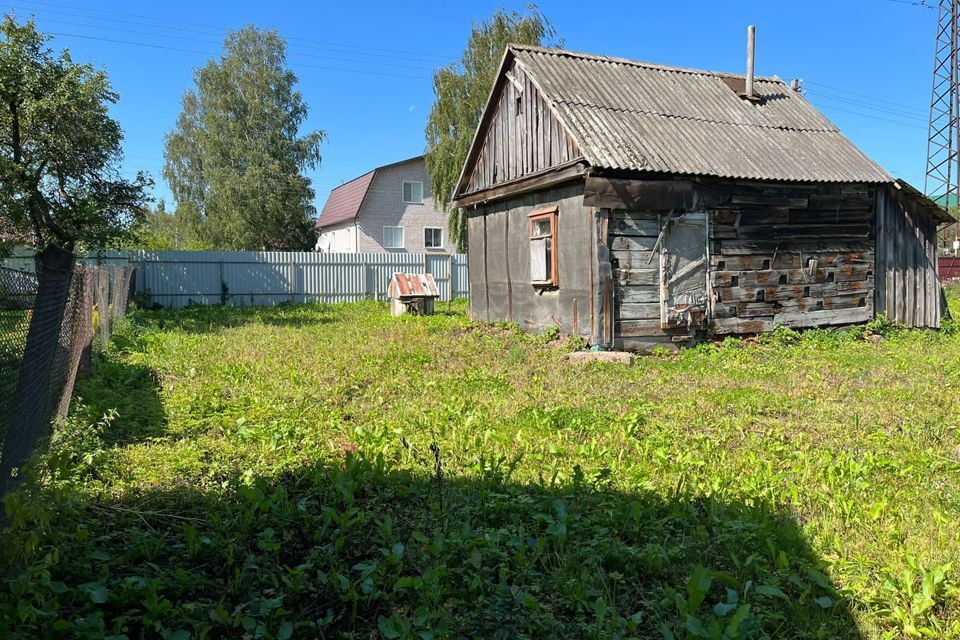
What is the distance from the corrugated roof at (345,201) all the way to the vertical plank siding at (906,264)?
2459 cm

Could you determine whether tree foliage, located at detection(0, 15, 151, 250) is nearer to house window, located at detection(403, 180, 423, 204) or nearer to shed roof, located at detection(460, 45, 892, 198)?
shed roof, located at detection(460, 45, 892, 198)

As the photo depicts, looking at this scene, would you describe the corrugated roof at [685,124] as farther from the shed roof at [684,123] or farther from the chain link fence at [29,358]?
the chain link fence at [29,358]

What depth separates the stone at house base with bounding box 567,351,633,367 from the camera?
9.93m

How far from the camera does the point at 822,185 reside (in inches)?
496

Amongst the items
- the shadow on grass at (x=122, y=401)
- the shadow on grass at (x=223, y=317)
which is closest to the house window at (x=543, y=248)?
the shadow on grass at (x=223, y=317)

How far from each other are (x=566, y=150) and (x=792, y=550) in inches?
351

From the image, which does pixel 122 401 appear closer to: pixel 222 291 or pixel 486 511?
pixel 486 511

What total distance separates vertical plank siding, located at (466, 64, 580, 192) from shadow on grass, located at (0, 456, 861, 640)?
8197mm

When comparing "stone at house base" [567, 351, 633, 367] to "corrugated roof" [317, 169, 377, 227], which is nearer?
"stone at house base" [567, 351, 633, 367]

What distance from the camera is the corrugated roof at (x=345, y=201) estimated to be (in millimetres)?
34125

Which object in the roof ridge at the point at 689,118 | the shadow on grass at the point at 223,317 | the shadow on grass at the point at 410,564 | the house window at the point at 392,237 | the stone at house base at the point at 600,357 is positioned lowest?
the shadow on grass at the point at 410,564

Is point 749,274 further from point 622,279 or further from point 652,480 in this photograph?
point 652,480

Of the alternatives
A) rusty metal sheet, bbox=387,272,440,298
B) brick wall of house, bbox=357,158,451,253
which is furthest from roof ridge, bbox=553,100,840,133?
brick wall of house, bbox=357,158,451,253

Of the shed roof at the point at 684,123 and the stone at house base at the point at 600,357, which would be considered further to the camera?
the shed roof at the point at 684,123
